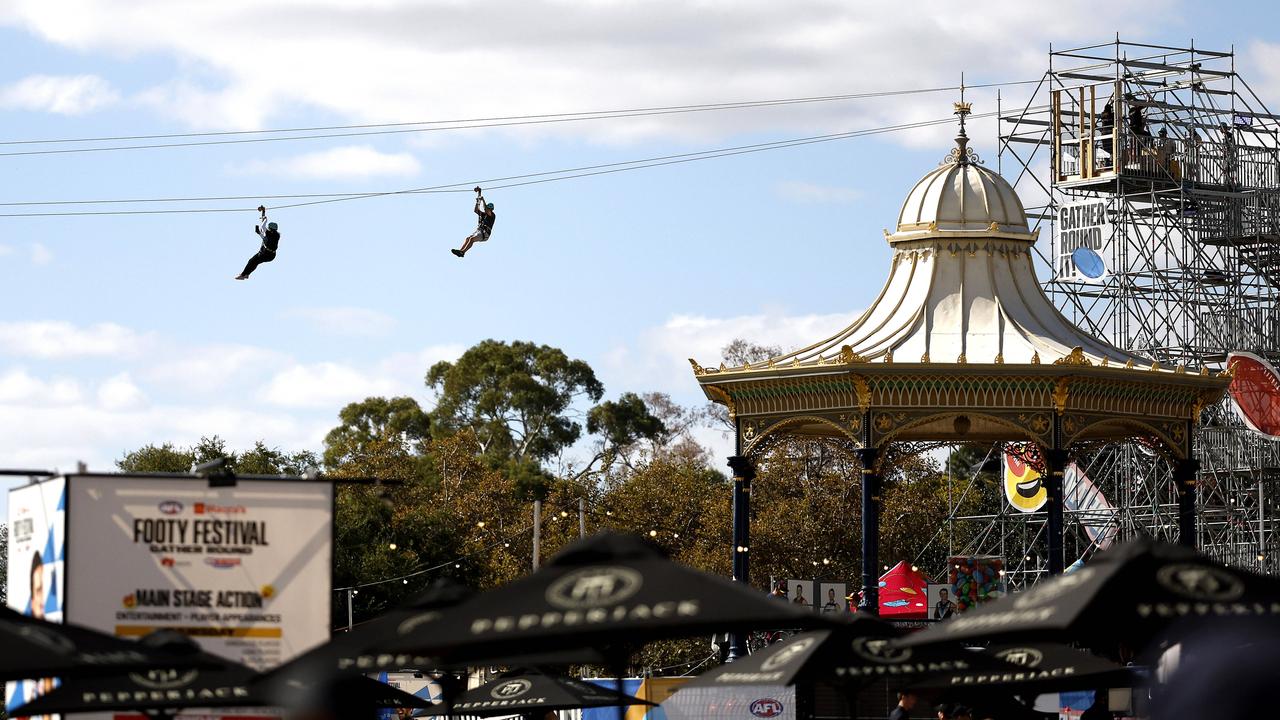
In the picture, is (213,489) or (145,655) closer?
(145,655)

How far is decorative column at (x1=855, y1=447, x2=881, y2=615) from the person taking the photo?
32594 mm

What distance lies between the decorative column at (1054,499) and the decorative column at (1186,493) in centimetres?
250

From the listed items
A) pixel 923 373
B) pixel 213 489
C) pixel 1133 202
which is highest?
pixel 1133 202

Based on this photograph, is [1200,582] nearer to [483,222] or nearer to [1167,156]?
[483,222]

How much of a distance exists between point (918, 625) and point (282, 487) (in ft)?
69.1

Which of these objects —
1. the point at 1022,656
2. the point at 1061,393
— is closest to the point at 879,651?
Answer: the point at 1022,656

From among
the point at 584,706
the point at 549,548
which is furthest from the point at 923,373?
the point at 549,548

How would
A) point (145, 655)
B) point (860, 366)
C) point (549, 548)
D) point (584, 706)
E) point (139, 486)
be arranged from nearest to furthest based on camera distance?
point (145, 655) → point (139, 486) → point (584, 706) → point (860, 366) → point (549, 548)

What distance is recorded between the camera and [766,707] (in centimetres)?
2803

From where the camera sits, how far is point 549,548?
63.9m

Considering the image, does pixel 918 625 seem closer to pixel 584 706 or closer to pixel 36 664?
pixel 584 706

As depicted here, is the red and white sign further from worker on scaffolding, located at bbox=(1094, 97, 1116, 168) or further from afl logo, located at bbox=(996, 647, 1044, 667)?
afl logo, located at bbox=(996, 647, 1044, 667)

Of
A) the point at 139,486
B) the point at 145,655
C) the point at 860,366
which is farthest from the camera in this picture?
the point at 860,366

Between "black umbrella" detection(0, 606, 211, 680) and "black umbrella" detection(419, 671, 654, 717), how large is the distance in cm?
Result: 1087
